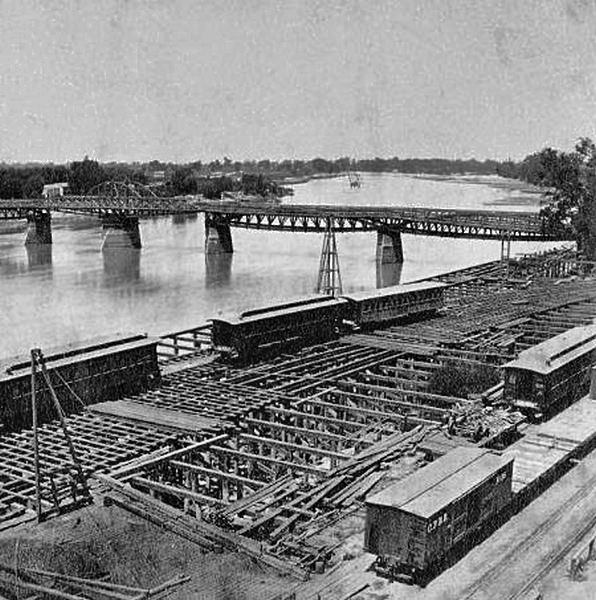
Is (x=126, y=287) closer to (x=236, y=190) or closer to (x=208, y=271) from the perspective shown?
(x=208, y=271)

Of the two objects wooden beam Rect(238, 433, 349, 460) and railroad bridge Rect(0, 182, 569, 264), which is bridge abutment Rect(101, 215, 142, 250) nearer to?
railroad bridge Rect(0, 182, 569, 264)

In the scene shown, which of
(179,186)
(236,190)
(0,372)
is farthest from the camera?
(236,190)

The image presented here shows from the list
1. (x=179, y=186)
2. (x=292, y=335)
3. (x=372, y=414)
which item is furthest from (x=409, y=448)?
(x=179, y=186)

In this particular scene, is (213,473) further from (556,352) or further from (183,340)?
(183,340)

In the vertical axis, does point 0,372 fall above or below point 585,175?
below

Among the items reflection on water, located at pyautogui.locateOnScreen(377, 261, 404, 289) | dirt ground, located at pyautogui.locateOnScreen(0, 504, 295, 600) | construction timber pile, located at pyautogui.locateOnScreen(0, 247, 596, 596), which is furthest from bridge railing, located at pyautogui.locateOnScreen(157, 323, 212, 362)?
reflection on water, located at pyautogui.locateOnScreen(377, 261, 404, 289)

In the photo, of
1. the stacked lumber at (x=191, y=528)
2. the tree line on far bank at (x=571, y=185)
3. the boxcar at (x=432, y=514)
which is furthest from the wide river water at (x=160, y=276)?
the boxcar at (x=432, y=514)
